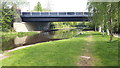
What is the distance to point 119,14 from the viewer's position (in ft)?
42.2

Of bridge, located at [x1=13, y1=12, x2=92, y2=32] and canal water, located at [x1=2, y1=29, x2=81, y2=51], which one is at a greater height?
bridge, located at [x1=13, y1=12, x2=92, y2=32]

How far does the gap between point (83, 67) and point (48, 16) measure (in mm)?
43486

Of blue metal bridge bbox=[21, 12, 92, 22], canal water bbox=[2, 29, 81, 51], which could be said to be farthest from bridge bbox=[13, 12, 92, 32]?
canal water bbox=[2, 29, 81, 51]

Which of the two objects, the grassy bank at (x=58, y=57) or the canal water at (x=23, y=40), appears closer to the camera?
the grassy bank at (x=58, y=57)

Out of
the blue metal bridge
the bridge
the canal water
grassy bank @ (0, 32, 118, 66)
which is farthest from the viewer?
the blue metal bridge

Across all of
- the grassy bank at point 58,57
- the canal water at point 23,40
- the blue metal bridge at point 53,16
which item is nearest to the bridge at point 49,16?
the blue metal bridge at point 53,16

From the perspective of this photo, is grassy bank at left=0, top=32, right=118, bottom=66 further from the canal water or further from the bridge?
the bridge

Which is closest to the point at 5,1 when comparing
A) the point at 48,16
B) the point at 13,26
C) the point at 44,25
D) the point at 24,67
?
the point at 13,26

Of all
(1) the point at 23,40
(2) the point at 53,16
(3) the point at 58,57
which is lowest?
(1) the point at 23,40

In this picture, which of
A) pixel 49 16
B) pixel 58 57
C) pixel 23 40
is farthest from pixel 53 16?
pixel 58 57

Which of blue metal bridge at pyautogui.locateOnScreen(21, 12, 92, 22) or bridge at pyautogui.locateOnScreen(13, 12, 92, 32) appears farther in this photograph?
blue metal bridge at pyautogui.locateOnScreen(21, 12, 92, 22)

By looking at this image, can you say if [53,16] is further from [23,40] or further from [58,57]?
[58,57]

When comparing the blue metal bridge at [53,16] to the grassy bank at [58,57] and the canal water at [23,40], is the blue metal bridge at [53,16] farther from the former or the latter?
the grassy bank at [58,57]

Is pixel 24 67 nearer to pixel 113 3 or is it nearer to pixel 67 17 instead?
pixel 113 3
